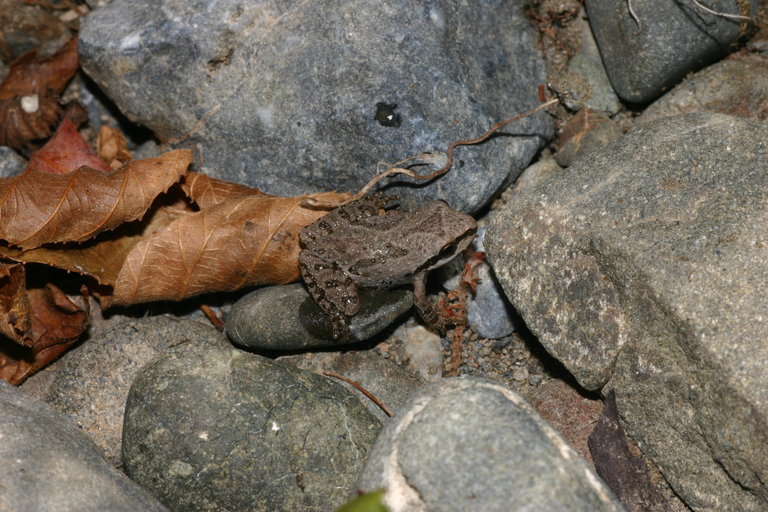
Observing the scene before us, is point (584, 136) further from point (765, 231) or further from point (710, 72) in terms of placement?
point (765, 231)

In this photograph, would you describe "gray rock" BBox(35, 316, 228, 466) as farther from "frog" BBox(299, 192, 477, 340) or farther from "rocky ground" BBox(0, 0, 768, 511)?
"frog" BBox(299, 192, 477, 340)

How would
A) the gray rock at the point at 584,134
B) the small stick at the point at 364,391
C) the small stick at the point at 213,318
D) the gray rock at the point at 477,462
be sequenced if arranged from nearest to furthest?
the gray rock at the point at 477,462 < the small stick at the point at 364,391 < the gray rock at the point at 584,134 < the small stick at the point at 213,318

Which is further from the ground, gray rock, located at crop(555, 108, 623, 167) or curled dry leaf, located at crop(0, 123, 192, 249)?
curled dry leaf, located at crop(0, 123, 192, 249)

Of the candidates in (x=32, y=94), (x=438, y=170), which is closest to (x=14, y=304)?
(x=32, y=94)

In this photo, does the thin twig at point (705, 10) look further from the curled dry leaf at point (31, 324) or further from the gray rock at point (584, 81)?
the curled dry leaf at point (31, 324)

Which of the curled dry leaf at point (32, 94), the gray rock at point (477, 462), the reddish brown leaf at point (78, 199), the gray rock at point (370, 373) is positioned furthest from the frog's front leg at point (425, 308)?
the curled dry leaf at point (32, 94)

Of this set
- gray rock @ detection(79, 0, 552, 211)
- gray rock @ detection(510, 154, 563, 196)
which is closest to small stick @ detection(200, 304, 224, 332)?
gray rock @ detection(79, 0, 552, 211)

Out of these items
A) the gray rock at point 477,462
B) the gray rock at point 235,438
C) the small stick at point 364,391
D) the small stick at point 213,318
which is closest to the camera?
the gray rock at point 477,462
